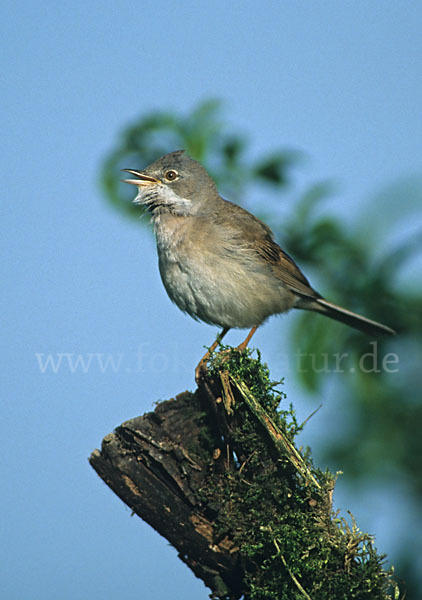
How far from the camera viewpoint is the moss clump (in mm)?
3408

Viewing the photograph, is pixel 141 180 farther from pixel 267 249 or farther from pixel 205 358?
pixel 205 358

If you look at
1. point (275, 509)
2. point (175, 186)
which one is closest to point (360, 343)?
point (275, 509)

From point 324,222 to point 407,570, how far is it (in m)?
2.06

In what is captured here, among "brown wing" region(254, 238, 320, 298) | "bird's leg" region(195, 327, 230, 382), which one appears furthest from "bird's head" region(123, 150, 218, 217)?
"bird's leg" region(195, 327, 230, 382)

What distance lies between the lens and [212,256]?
571 centimetres

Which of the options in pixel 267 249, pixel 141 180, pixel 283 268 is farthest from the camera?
pixel 283 268

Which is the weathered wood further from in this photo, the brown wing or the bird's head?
the bird's head

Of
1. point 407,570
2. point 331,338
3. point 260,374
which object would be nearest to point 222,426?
point 260,374

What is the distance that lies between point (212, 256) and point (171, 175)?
1091 millimetres

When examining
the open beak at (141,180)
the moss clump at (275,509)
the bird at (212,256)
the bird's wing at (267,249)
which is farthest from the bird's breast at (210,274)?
the moss clump at (275,509)

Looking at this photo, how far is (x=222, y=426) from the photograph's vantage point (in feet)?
13.6

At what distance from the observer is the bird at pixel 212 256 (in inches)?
224

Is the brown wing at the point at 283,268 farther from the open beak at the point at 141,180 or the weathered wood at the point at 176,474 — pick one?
the weathered wood at the point at 176,474

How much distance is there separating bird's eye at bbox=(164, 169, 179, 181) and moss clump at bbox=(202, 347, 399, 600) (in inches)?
102
